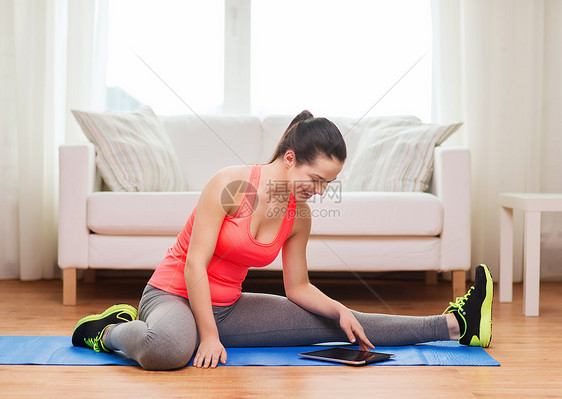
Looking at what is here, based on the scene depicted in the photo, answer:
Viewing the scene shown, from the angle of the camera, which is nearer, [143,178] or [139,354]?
[139,354]

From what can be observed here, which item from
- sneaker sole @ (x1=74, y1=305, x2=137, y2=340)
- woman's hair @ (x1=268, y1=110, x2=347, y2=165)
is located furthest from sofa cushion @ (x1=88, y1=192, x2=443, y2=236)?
woman's hair @ (x1=268, y1=110, x2=347, y2=165)

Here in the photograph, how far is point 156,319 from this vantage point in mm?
1585

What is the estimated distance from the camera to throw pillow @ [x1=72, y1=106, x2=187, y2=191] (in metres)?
2.69

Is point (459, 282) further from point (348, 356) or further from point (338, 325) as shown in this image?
point (348, 356)

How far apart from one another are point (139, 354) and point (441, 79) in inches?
91.3

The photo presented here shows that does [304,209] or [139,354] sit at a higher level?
[304,209]

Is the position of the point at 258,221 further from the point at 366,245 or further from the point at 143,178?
the point at 143,178

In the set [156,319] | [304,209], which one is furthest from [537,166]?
[156,319]

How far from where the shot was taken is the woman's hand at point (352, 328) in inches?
66.8

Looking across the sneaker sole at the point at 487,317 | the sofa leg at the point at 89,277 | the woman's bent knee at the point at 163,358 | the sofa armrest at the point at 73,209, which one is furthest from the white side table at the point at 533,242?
the sofa leg at the point at 89,277

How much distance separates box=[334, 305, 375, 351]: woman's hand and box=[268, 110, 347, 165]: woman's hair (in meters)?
0.44

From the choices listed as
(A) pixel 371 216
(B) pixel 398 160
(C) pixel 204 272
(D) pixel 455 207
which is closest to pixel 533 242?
(D) pixel 455 207

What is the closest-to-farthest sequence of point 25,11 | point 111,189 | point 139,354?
point 139,354 → point 111,189 → point 25,11

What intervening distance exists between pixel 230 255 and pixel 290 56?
199 cm
